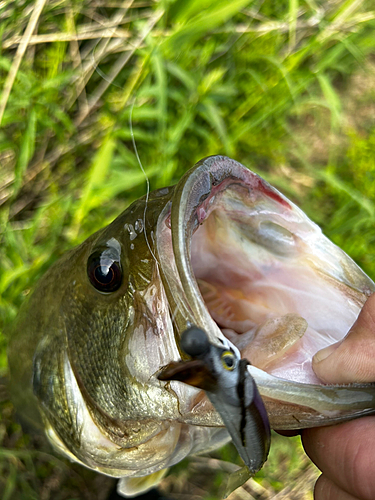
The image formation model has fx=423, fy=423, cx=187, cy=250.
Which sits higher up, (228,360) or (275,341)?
(228,360)

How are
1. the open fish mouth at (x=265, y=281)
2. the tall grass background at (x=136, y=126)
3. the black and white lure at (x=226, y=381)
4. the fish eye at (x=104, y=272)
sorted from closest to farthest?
the black and white lure at (x=226, y=381) → the open fish mouth at (x=265, y=281) → the fish eye at (x=104, y=272) → the tall grass background at (x=136, y=126)

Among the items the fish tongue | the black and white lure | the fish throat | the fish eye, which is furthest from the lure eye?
the fish eye

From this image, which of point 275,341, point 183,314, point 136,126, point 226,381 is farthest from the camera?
point 136,126

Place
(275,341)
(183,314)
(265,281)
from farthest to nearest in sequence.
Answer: (265,281)
(275,341)
(183,314)

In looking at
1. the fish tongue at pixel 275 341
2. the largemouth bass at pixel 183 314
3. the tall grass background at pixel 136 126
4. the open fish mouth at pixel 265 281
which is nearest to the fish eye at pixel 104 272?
the largemouth bass at pixel 183 314

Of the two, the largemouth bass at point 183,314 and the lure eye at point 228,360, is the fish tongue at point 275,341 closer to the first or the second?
the largemouth bass at point 183,314

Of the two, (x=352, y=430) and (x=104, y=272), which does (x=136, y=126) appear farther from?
(x=352, y=430)

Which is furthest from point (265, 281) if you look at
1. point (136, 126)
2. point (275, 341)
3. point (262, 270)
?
point (136, 126)
